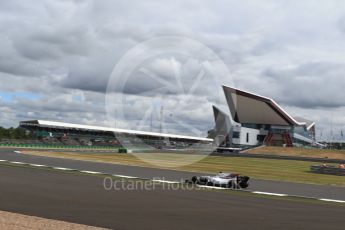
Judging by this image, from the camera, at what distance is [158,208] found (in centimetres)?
1252

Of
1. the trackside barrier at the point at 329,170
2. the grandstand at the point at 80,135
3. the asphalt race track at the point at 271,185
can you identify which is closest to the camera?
the asphalt race track at the point at 271,185

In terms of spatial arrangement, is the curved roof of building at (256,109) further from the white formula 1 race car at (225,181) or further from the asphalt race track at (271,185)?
the white formula 1 race car at (225,181)

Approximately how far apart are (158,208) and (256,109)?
125094 mm

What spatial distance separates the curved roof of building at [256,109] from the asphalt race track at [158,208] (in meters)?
111

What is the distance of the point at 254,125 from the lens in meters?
142

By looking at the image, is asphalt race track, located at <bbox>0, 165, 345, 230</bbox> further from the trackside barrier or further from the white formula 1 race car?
the trackside barrier

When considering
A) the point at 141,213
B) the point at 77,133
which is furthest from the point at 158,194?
the point at 77,133

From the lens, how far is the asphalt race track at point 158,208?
10.3 m

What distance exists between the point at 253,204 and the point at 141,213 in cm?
492

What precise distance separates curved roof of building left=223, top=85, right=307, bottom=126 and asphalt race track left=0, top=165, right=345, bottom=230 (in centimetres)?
11112

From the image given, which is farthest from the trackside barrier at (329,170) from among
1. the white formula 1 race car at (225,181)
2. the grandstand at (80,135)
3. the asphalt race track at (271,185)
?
the grandstand at (80,135)

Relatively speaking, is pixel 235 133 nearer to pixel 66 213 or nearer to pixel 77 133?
pixel 77 133

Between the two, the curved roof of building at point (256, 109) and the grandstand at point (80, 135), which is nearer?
the grandstand at point (80, 135)

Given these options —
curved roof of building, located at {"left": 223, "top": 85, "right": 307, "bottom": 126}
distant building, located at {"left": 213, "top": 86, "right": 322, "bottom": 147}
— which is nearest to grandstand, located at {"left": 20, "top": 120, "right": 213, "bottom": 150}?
distant building, located at {"left": 213, "top": 86, "right": 322, "bottom": 147}
